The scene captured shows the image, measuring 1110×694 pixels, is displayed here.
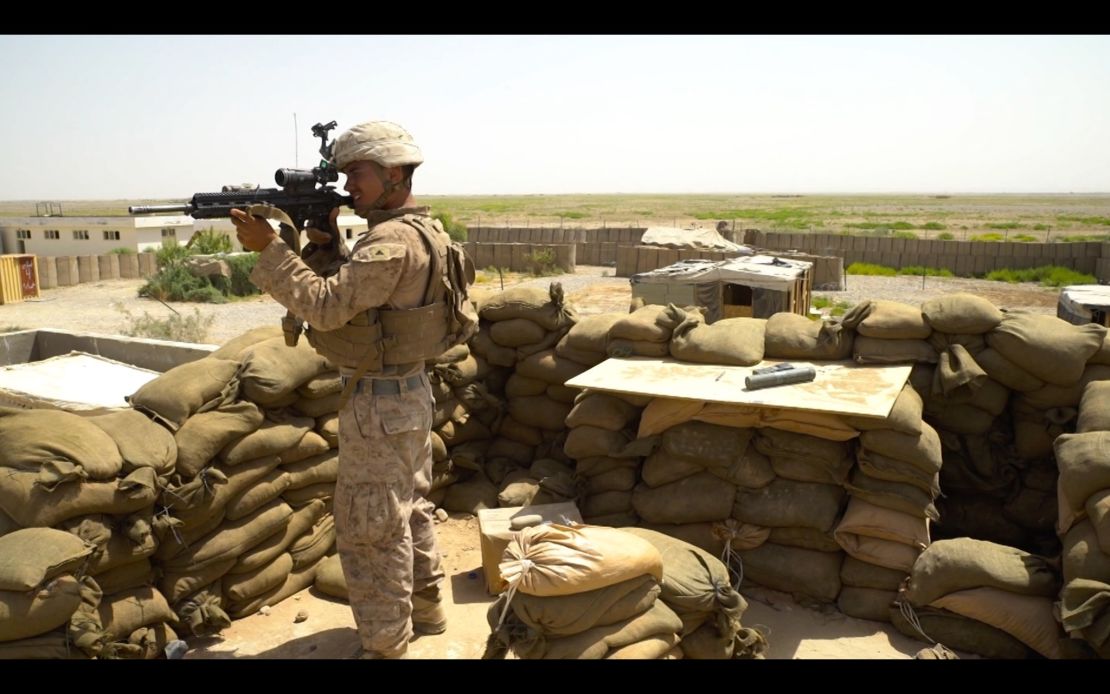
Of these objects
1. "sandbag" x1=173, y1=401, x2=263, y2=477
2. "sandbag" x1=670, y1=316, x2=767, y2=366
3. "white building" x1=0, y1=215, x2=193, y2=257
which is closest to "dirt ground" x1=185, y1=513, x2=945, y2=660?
"sandbag" x1=173, y1=401, x2=263, y2=477

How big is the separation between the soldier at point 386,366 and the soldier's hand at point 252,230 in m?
0.05

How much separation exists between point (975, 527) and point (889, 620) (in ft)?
3.45

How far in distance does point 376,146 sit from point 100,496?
6.23 ft

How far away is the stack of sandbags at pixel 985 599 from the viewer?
3.61 m

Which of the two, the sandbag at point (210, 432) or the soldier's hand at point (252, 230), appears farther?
the sandbag at point (210, 432)

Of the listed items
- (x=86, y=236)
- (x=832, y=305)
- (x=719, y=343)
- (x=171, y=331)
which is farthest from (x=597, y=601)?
(x=86, y=236)

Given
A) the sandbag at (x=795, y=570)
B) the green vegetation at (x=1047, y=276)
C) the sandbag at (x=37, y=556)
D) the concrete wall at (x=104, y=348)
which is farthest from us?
the green vegetation at (x=1047, y=276)

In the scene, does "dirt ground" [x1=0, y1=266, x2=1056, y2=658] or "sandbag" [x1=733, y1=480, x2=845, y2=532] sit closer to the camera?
"dirt ground" [x1=0, y1=266, x2=1056, y2=658]

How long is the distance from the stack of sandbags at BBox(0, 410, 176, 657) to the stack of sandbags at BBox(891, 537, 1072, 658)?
3665 millimetres

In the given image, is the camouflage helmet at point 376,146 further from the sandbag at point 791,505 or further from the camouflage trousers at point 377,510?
the sandbag at point 791,505

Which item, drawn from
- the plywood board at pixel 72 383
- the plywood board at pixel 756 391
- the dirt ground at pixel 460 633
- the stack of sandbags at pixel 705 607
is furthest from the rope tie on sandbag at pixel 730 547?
the plywood board at pixel 72 383

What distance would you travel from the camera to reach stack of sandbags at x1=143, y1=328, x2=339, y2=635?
3.72 meters

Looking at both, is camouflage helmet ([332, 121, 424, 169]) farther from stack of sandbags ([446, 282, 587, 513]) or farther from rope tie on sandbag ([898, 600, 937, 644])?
rope tie on sandbag ([898, 600, 937, 644])
